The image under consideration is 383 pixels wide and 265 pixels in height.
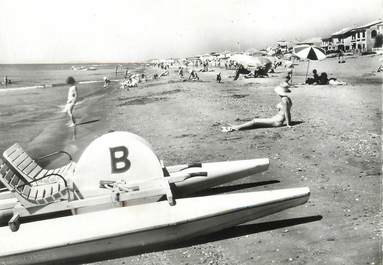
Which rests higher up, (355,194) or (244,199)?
(244,199)

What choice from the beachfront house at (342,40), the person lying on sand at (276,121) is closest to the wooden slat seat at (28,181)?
the person lying on sand at (276,121)

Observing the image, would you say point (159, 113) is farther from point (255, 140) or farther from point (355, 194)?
Answer: point (355, 194)

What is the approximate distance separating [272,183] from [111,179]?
10.6 ft

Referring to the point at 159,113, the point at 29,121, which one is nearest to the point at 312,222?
the point at 159,113

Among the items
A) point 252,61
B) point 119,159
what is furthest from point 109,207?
point 252,61

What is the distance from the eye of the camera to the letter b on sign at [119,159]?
6.11m

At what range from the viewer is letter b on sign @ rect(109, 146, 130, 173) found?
611cm

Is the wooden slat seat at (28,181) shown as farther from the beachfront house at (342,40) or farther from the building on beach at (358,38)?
the beachfront house at (342,40)

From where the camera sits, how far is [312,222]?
6.03 meters

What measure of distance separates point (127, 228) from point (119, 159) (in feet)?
3.97

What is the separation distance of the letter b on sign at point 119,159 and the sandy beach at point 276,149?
1.34m

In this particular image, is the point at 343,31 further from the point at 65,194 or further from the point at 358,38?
the point at 65,194

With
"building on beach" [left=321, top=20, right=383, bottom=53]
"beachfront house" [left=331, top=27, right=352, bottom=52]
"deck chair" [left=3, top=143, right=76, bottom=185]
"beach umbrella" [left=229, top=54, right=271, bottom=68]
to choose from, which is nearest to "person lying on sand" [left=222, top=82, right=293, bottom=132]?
"deck chair" [left=3, top=143, right=76, bottom=185]

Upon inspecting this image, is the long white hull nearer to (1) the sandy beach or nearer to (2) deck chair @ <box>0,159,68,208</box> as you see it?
(1) the sandy beach
